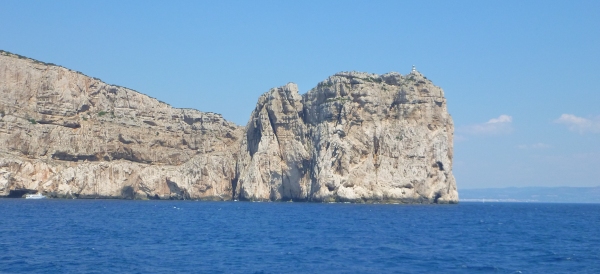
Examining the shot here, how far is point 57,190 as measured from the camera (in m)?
102

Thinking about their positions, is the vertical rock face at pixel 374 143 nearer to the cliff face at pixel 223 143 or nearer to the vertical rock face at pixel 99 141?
the cliff face at pixel 223 143

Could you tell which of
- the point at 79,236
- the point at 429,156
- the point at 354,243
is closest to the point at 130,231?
the point at 79,236

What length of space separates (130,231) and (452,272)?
2504cm

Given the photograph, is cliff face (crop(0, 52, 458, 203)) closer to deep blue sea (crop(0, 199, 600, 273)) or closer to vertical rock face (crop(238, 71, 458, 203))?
vertical rock face (crop(238, 71, 458, 203))

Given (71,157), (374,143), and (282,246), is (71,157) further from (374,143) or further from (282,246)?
(282,246)

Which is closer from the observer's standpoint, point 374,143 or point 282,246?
point 282,246

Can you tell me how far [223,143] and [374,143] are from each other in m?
35.9

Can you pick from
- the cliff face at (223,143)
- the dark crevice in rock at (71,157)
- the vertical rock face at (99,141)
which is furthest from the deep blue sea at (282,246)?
the dark crevice in rock at (71,157)

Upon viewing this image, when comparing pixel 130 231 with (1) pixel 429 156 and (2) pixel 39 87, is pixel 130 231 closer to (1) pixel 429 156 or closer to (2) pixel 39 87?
(1) pixel 429 156

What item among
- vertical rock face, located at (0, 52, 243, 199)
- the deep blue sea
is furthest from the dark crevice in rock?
the deep blue sea

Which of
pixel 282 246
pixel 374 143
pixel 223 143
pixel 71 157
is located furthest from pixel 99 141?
pixel 282 246

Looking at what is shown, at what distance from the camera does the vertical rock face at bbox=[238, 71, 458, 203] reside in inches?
3826

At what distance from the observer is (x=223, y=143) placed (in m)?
126

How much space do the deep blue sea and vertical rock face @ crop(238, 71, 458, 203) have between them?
121 feet
